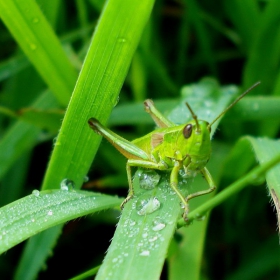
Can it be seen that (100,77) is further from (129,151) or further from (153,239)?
(153,239)

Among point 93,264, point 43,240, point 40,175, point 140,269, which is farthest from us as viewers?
point 40,175

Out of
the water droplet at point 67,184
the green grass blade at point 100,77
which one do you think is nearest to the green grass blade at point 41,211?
the water droplet at point 67,184

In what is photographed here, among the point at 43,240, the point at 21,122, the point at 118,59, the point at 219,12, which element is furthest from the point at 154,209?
the point at 219,12

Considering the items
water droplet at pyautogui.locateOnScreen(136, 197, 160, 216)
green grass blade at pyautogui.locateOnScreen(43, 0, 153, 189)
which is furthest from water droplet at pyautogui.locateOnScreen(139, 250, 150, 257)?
green grass blade at pyautogui.locateOnScreen(43, 0, 153, 189)

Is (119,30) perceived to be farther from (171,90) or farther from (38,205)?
(171,90)

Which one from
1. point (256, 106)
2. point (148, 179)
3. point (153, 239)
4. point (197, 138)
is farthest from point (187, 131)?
point (256, 106)

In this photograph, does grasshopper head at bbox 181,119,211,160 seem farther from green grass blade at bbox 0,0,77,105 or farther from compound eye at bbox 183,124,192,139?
green grass blade at bbox 0,0,77,105
